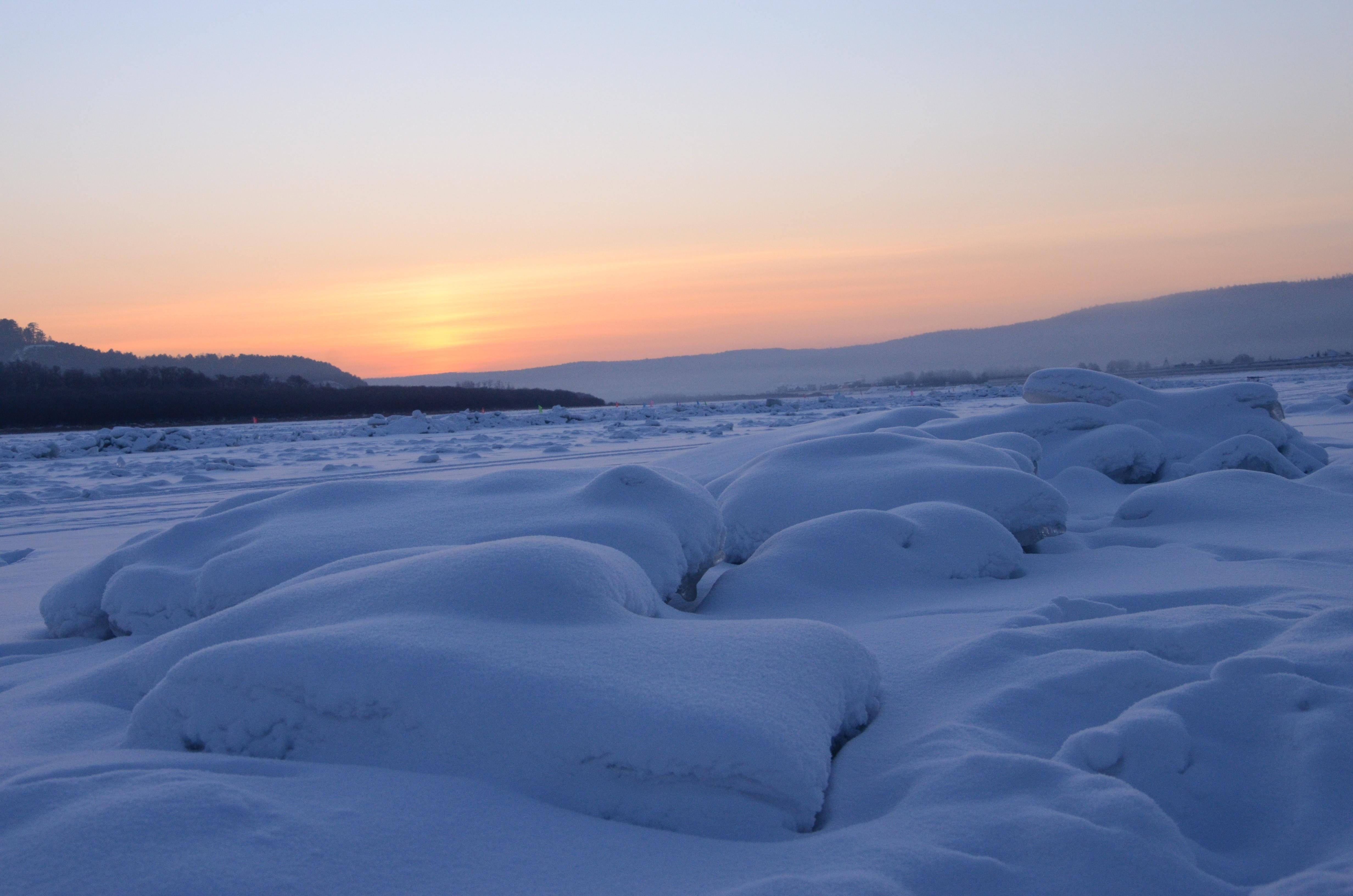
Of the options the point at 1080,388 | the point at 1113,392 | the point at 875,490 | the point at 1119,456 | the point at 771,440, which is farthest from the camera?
the point at 1080,388

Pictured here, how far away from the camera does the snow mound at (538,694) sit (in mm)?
A: 1684

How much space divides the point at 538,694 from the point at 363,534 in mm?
1925

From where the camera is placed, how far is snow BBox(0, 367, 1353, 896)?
57.7 inches

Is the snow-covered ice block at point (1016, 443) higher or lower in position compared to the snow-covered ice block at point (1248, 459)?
higher

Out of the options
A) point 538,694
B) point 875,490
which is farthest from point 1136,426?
point 538,694

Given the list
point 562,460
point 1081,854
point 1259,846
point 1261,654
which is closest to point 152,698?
point 1081,854

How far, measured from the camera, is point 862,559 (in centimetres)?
351

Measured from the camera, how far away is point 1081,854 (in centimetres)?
146

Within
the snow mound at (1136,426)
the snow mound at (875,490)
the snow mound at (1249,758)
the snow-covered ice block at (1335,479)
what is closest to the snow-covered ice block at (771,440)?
the snow mound at (1136,426)

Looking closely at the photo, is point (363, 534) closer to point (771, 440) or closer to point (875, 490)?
point (875, 490)

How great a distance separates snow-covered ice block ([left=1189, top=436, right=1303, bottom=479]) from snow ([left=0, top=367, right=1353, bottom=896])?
1.92 m

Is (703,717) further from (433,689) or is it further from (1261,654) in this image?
(1261,654)

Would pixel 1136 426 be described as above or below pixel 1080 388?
below

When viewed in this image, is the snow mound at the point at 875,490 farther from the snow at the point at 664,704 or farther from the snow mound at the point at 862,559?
the snow mound at the point at 862,559
